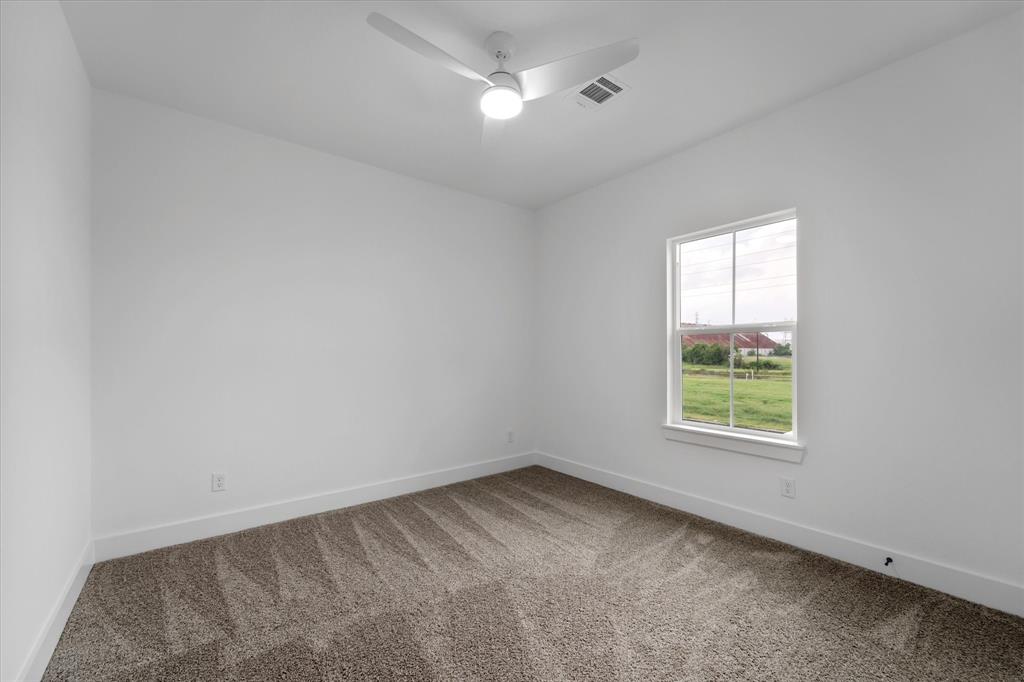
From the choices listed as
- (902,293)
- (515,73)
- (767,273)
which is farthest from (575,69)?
(902,293)

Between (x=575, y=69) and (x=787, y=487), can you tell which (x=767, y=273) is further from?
(x=575, y=69)

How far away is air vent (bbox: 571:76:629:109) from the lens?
245 cm

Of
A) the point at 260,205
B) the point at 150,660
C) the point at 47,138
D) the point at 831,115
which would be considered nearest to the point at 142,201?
the point at 260,205

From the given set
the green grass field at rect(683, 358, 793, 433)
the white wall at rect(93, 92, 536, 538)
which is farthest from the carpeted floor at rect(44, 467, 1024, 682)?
the green grass field at rect(683, 358, 793, 433)

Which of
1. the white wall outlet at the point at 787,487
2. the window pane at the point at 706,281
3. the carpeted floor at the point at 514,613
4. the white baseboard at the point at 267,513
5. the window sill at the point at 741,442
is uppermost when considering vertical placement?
the window pane at the point at 706,281

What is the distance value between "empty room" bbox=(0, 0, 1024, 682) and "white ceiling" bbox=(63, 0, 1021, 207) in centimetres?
2

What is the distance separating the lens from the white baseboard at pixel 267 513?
101 inches

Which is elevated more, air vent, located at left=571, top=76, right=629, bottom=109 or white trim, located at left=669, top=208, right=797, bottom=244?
air vent, located at left=571, top=76, right=629, bottom=109

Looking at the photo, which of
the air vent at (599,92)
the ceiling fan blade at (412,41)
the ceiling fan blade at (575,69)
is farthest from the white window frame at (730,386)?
the ceiling fan blade at (412,41)

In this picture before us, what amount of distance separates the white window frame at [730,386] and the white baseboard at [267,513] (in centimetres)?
184

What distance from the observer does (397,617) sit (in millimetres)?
1986

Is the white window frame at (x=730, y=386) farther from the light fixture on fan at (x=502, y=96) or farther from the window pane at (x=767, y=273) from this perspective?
Answer: the light fixture on fan at (x=502, y=96)

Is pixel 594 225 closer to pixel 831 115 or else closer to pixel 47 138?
pixel 831 115

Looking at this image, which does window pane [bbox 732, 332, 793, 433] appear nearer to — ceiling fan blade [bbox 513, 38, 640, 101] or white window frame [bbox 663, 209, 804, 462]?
white window frame [bbox 663, 209, 804, 462]
